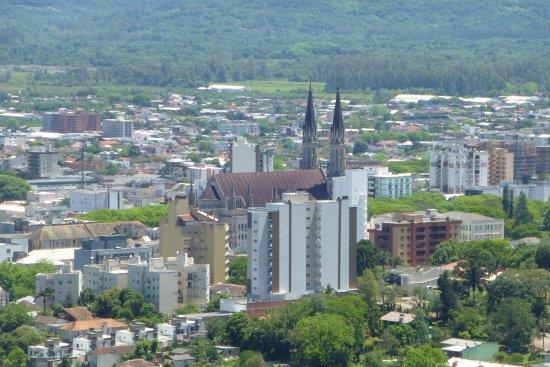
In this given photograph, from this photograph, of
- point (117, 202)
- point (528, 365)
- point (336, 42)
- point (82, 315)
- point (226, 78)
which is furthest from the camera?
point (336, 42)

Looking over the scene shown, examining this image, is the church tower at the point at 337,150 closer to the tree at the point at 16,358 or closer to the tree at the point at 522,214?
the tree at the point at 522,214

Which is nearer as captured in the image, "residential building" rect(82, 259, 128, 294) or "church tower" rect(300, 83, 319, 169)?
"residential building" rect(82, 259, 128, 294)

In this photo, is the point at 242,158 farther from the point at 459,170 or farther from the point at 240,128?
the point at 240,128

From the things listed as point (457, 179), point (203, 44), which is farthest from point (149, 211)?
point (203, 44)

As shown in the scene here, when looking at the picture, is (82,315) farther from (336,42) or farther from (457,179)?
(336,42)

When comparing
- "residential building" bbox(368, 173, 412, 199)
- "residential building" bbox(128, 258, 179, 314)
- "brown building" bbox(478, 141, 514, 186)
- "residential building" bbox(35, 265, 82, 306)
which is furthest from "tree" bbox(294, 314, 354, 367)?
"brown building" bbox(478, 141, 514, 186)

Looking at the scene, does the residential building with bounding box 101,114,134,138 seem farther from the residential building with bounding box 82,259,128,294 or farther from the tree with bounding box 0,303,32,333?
the tree with bounding box 0,303,32,333
